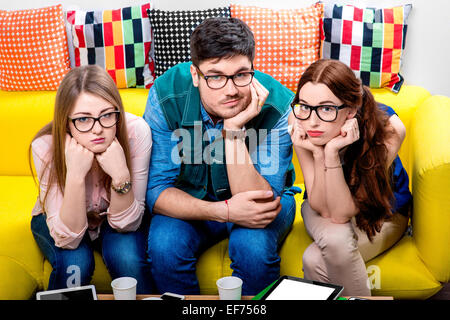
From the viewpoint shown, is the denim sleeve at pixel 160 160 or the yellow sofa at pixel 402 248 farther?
the denim sleeve at pixel 160 160

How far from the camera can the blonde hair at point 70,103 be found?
155 cm

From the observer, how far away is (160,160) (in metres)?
1.70

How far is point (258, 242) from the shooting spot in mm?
1591

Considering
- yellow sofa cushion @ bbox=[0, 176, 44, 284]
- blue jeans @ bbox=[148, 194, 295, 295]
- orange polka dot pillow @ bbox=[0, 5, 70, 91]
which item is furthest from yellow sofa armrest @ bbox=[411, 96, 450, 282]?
orange polka dot pillow @ bbox=[0, 5, 70, 91]

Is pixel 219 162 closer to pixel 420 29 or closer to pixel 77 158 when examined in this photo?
pixel 77 158

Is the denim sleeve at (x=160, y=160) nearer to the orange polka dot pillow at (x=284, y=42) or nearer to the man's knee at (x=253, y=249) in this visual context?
the man's knee at (x=253, y=249)

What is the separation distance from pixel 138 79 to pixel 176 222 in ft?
3.16

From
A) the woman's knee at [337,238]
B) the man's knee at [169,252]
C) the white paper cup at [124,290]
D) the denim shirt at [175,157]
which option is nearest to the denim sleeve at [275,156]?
the denim shirt at [175,157]

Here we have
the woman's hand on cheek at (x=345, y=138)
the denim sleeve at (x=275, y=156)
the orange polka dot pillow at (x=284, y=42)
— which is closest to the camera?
the woman's hand on cheek at (x=345, y=138)

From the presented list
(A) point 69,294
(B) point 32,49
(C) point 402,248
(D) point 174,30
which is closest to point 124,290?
(A) point 69,294

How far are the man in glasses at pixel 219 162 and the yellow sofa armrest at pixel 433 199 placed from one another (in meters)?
0.40

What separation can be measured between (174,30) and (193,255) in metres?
1.09

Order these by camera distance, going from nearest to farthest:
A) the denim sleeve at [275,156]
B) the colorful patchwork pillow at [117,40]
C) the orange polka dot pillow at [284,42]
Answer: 1. the denim sleeve at [275,156]
2. the orange polka dot pillow at [284,42]
3. the colorful patchwork pillow at [117,40]
